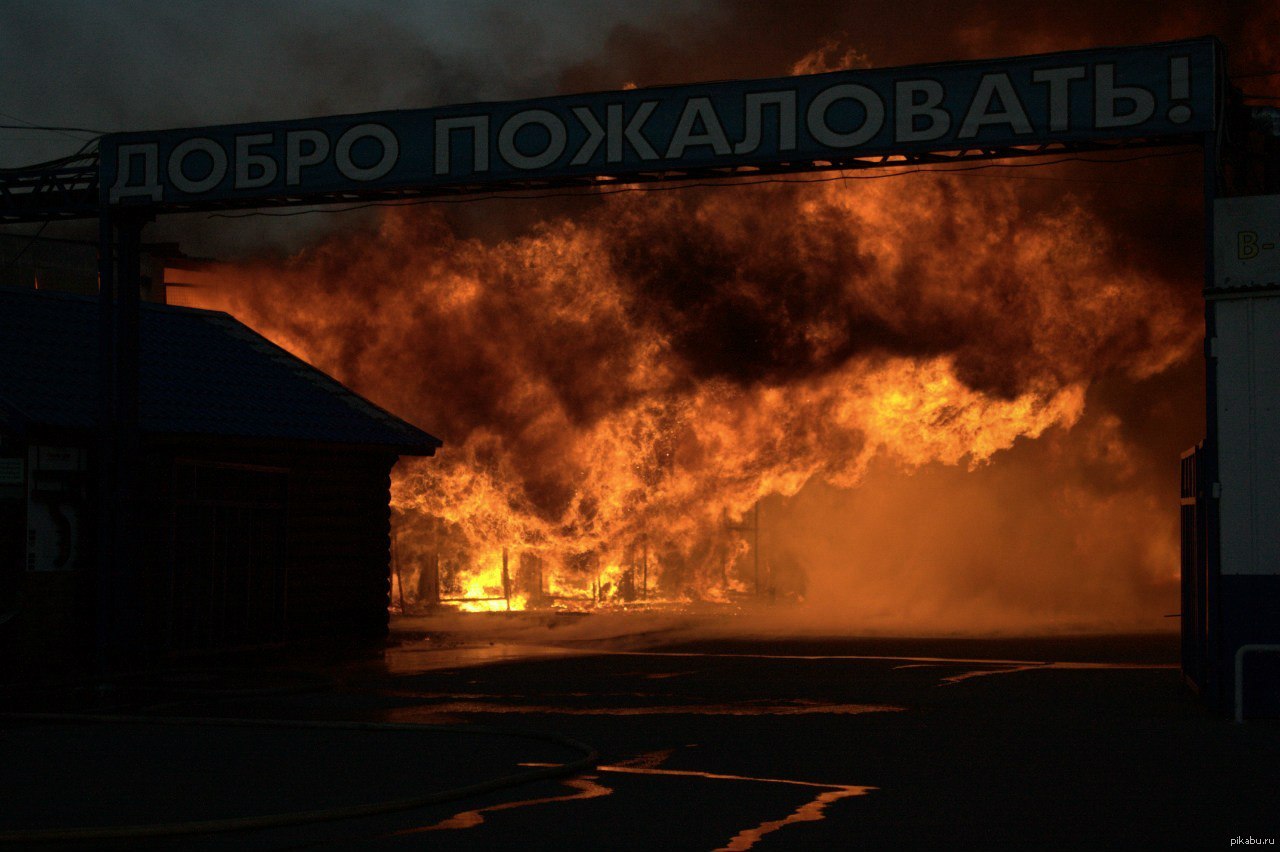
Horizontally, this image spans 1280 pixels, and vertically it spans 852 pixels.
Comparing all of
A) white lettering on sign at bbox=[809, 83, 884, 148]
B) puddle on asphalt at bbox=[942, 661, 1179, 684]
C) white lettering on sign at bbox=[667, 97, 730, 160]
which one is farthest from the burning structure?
puddle on asphalt at bbox=[942, 661, 1179, 684]

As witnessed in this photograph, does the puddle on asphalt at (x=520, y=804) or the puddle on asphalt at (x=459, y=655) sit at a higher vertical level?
the puddle on asphalt at (x=520, y=804)

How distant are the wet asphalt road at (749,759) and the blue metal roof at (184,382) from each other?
15.7 feet

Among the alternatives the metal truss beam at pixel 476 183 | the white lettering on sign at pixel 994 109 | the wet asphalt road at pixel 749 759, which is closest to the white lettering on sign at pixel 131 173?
the metal truss beam at pixel 476 183

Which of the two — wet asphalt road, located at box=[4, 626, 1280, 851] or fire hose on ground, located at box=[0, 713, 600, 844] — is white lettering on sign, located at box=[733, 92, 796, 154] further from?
fire hose on ground, located at box=[0, 713, 600, 844]

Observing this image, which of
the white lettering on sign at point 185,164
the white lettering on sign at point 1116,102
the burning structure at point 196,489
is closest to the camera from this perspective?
the white lettering on sign at point 1116,102

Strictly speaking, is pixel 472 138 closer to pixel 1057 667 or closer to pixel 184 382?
pixel 184 382

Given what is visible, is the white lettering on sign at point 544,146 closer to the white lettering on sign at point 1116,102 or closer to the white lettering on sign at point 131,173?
the white lettering on sign at point 131,173

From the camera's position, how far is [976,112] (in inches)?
679

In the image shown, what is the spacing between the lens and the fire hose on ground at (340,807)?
831 cm

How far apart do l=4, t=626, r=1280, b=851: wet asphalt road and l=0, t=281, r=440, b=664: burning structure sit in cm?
374

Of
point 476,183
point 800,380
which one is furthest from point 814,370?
point 476,183

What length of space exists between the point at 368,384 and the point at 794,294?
32.3ft

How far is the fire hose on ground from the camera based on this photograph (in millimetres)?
8312

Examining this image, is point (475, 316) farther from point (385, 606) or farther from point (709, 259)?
point (385, 606)
